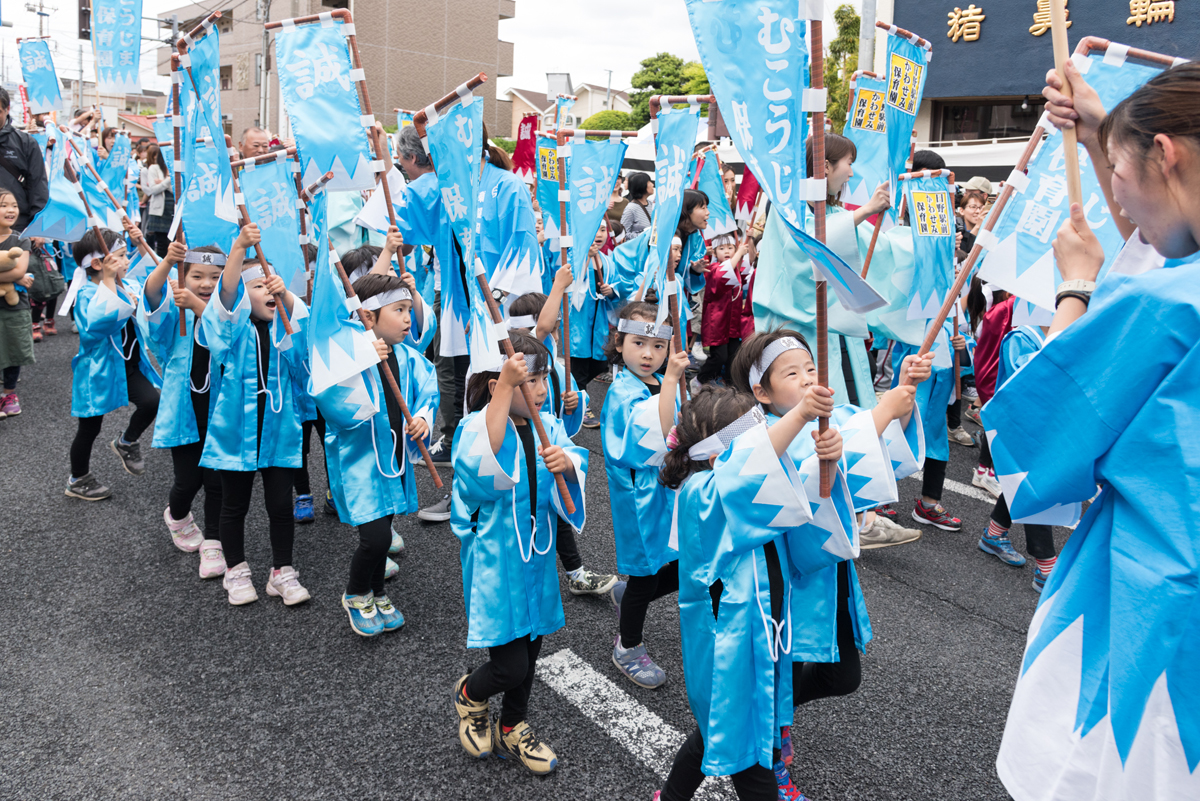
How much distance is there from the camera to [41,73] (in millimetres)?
6312

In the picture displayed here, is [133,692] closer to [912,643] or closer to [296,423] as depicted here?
[296,423]

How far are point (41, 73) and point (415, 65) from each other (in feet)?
103

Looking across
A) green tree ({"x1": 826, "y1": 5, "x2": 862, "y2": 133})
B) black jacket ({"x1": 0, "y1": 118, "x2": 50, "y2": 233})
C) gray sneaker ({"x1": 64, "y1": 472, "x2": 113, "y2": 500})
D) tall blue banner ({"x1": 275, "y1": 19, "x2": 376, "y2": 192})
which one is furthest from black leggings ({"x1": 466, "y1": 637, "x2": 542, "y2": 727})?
green tree ({"x1": 826, "y1": 5, "x2": 862, "y2": 133})

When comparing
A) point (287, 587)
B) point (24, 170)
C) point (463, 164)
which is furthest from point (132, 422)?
point (463, 164)

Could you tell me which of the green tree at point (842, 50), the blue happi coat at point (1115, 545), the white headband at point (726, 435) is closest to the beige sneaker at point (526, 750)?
the white headband at point (726, 435)

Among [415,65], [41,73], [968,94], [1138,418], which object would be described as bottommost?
[1138,418]

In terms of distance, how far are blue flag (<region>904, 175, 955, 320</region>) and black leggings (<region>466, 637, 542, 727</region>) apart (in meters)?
2.59

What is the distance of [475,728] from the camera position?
2.66m

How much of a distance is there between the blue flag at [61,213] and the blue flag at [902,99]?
14.2 ft

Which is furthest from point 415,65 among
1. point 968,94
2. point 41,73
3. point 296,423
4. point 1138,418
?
point 1138,418

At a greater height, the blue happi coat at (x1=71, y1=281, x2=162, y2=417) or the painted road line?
the blue happi coat at (x1=71, y1=281, x2=162, y2=417)

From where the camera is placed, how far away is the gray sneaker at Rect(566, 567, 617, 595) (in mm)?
3805

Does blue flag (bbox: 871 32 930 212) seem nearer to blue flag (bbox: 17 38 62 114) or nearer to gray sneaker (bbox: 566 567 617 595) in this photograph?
gray sneaker (bbox: 566 567 617 595)

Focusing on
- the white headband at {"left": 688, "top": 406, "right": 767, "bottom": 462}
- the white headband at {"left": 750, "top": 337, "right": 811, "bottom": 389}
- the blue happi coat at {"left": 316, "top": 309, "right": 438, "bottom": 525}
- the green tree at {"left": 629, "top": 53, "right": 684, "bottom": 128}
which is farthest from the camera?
the green tree at {"left": 629, "top": 53, "right": 684, "bottom": 128}
